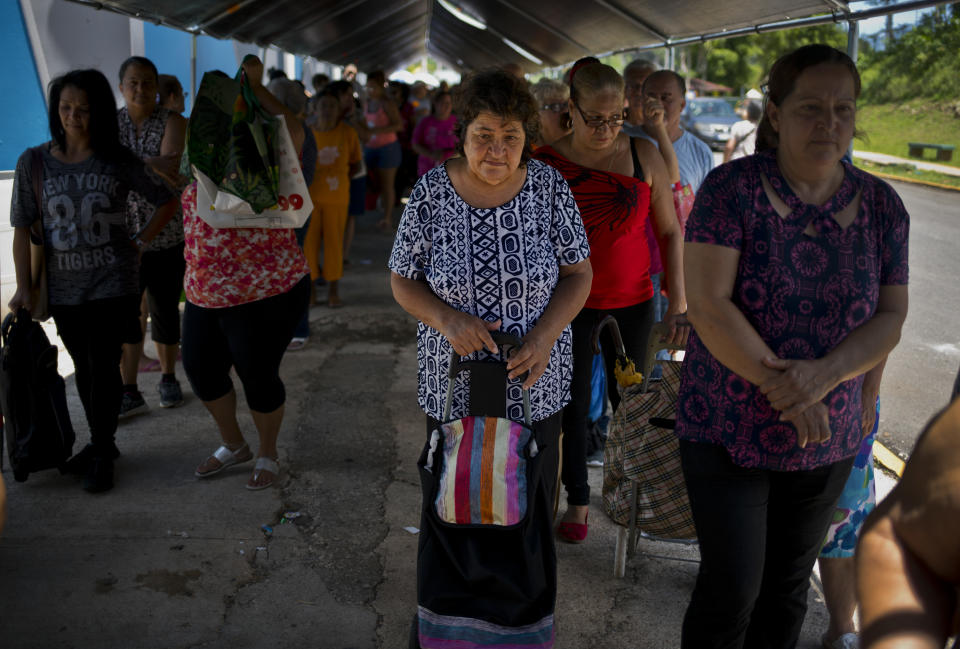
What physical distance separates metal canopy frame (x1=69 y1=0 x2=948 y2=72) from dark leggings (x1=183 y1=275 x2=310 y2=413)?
9.32 ft

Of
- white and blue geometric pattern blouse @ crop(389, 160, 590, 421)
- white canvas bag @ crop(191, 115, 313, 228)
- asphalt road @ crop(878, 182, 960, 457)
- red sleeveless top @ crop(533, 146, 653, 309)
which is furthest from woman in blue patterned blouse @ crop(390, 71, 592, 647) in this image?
asphalt road @ crop(878, 182, 960, 457)

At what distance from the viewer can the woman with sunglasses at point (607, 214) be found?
11.5 ft

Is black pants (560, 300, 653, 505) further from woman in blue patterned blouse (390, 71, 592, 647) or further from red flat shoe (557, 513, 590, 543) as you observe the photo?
woman in blue patterned blouse (390, 71, 592, 647)

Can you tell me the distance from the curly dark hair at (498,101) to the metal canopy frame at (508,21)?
2.03 m

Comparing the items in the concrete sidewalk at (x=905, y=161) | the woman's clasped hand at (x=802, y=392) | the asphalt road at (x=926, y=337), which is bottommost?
the asphalt road at (x=926, y=337)

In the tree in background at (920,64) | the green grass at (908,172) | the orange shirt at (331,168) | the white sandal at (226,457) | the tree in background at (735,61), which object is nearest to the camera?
the white sandal at (226,457)

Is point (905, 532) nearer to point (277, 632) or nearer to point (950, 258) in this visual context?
point (277, 632)

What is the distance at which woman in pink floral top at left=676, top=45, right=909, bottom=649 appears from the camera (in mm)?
2199

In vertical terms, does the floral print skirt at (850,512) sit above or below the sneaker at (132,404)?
above

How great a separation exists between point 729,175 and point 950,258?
8393mm

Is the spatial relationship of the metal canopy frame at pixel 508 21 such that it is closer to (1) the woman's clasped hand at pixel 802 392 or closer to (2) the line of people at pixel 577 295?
(2) the line of people at pixel 577 295

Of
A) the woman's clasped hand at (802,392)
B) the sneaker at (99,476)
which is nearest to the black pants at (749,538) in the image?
the woman's clasped hand at (802,392)

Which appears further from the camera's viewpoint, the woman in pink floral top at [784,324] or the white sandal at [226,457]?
the white sandal at [226,457]

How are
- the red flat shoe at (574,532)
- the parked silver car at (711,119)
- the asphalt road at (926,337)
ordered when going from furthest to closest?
the parked silver car at (711,119), the asphalt road at (926,337), the red flat shoe at (574,532)
